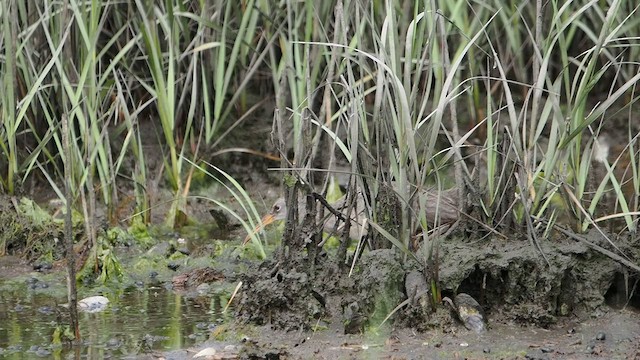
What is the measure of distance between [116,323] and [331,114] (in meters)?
2.59

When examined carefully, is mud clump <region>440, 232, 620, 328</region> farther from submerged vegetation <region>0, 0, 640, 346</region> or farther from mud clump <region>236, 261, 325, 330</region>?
mud clump <region>236, 261, 325, 330</region>

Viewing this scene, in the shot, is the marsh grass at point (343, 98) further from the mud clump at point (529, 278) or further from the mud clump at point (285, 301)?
the mud clump at point (285, 301)

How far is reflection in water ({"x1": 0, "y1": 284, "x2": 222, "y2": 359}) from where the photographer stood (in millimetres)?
4285

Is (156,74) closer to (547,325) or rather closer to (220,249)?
(220,249)

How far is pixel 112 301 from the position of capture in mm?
5199

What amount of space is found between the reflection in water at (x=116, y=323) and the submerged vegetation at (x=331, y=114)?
1.37 feet

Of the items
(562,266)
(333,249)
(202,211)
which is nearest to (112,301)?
(333,249)

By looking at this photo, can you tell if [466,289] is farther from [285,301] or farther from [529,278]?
[285,301]

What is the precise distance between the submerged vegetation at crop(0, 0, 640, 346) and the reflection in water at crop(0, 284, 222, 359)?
416mm

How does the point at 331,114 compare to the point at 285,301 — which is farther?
the point at 331,114

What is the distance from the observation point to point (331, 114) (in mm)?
6906

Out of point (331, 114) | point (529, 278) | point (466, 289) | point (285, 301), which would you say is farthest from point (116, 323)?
point (331, 114)

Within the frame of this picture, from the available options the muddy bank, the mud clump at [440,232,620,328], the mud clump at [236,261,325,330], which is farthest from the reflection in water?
the mud clump at [440,232,620,328]

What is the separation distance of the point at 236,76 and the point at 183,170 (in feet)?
2.74
